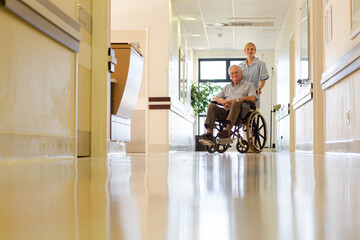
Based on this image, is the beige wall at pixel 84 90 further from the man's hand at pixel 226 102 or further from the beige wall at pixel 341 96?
the man's hand at pixel 226 102

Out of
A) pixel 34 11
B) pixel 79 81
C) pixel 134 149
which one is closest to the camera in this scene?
pixel 34 11

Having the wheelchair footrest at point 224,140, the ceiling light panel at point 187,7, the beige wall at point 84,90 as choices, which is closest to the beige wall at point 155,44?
the ceiling light panel at point 187,7

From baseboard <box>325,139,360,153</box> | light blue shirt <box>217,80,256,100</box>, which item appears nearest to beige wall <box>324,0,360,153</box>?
baseboard <box>325,139,360,153</box>

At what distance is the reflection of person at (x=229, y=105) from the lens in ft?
17.5

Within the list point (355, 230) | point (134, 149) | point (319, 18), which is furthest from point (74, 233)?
point (134, 149)

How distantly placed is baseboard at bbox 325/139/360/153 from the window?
9.56 metres

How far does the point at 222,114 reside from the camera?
18.1 feet

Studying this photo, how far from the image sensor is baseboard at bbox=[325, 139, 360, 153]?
369 cm

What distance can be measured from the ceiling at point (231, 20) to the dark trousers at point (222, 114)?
4.23m

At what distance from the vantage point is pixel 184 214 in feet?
0.97

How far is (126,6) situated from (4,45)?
21.8ft

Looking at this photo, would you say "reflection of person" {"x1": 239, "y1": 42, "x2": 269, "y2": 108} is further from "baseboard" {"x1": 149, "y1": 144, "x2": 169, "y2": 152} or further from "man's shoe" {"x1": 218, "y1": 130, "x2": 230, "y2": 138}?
"baseboard" {"x1": 149, "y1": 144, "x2": 169, "y2": 152}

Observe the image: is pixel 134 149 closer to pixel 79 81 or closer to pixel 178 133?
pixel 178 133

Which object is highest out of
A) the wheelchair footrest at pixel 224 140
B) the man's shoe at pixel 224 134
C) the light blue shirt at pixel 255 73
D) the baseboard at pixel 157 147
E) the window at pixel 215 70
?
the window at pixel 215 70
